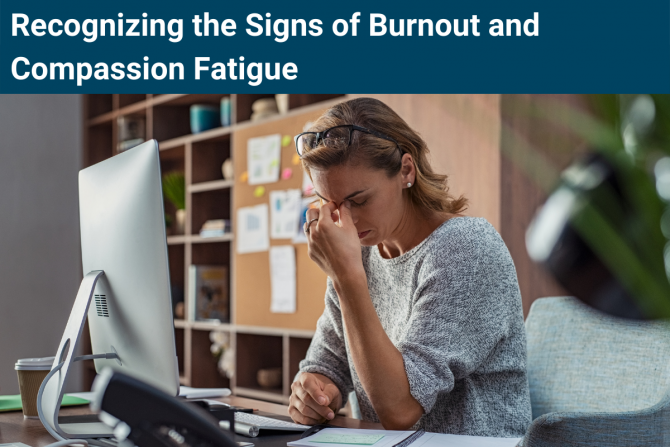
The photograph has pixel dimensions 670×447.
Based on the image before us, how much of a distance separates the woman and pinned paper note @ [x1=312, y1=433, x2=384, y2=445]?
4.8 inches

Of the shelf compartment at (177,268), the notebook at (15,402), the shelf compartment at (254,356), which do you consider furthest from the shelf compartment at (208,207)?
the notebook at (15,402)

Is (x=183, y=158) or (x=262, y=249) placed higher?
(x=183, y=158)

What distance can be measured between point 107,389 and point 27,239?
12.6ft

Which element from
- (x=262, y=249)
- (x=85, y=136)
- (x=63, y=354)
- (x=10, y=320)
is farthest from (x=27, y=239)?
(x=63, y=354)

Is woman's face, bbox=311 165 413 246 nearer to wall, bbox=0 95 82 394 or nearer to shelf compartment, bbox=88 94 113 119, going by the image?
wall, bbox=0 95 82 394

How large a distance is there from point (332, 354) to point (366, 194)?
0.37m

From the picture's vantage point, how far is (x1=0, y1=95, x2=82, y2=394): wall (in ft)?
12.9

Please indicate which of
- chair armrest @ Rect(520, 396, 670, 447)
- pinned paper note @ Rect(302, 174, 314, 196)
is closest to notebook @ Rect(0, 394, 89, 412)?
chair armrest @ Rect(520, 396, 670, 447)

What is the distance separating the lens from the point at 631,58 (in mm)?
1885

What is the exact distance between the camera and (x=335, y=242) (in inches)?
48.3

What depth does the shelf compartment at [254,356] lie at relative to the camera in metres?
3.50

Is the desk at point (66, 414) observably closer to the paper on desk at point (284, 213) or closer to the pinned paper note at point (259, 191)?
the paper on desk at point (284, 213)

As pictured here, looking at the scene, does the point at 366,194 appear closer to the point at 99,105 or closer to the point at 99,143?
the point at 99,143

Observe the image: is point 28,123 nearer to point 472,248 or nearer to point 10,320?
point 10,320
